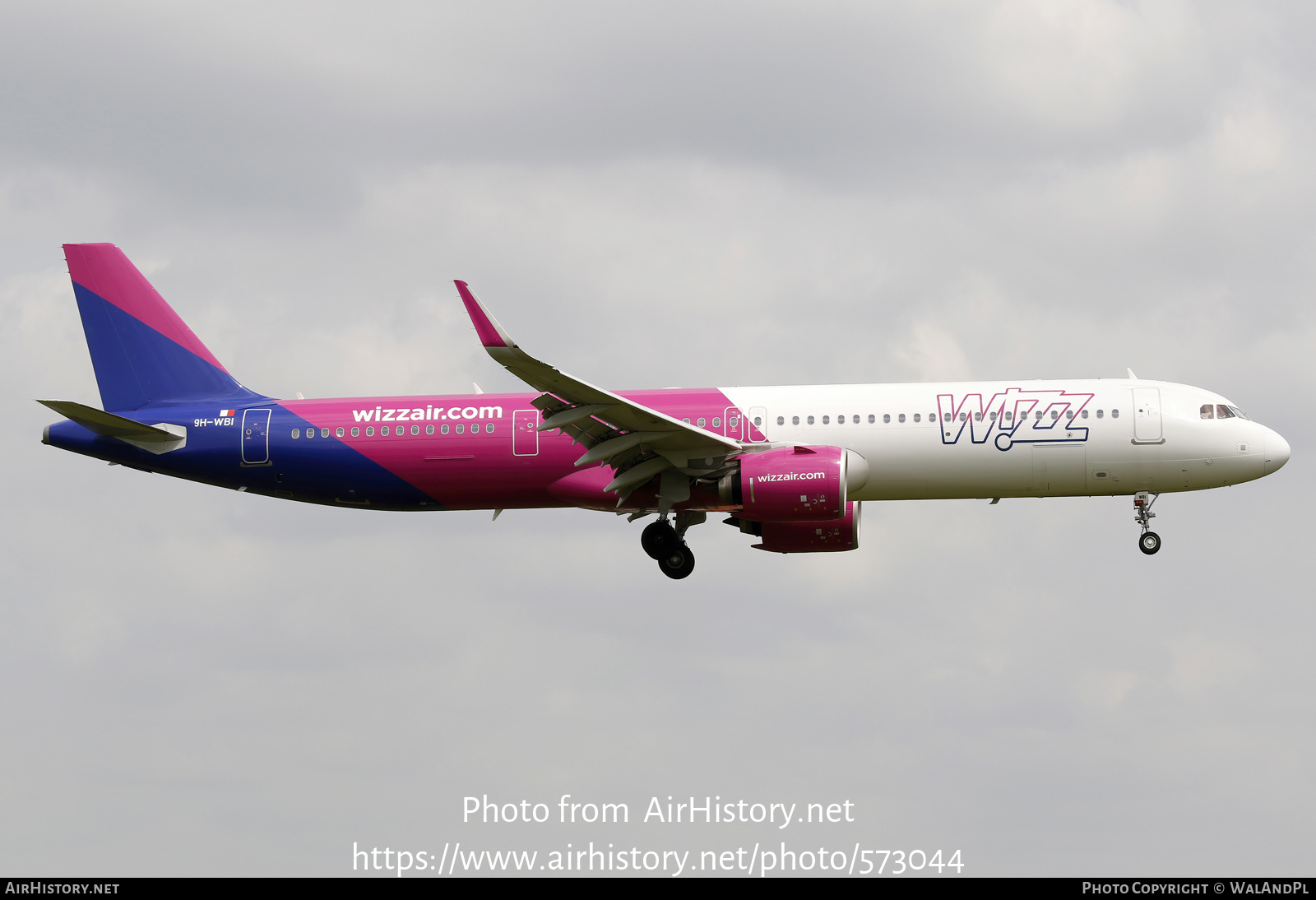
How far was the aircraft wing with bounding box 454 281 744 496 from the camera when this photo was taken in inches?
1242

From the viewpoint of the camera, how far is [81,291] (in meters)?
42.1

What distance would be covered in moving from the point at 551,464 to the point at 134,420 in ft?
40.0

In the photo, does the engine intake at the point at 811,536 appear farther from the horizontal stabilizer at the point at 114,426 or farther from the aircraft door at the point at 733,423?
the horizontal stabilizer at the point at 114,426

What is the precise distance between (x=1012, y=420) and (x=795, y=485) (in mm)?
6177

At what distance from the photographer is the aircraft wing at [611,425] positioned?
31.6 metres

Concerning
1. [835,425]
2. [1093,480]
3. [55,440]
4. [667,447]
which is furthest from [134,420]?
[1093,480]

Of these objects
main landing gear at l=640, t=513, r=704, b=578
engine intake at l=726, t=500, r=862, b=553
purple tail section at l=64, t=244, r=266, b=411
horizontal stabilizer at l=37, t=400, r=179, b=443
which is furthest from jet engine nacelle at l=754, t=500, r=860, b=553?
horizontal stabilizer at l=37, t=400, r=179, b=443

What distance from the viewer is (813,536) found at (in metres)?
40.2

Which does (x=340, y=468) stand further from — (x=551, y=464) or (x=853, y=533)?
(x=853, y=533)

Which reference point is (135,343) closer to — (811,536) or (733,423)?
(733,423)

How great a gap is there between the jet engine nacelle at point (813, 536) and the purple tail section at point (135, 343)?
15.2 metres

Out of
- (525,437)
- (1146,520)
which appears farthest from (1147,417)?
(525,437)

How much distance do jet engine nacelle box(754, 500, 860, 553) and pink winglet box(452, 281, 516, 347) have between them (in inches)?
→ 477

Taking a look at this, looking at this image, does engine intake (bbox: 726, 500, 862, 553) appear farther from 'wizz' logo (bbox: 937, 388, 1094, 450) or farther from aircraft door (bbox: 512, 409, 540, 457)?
aircraft door (bbox: 512, 409, 540, 457)
